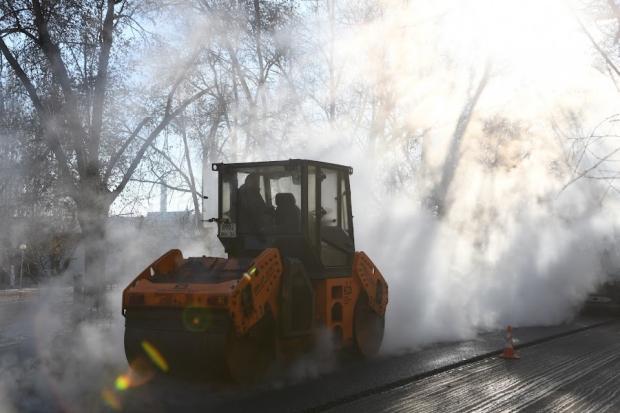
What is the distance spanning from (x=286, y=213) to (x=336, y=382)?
7.38ft

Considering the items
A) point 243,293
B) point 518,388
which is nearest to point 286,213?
point 243,293

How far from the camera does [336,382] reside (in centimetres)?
824

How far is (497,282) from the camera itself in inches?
662

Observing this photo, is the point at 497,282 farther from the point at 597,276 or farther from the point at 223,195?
the point at 223,195

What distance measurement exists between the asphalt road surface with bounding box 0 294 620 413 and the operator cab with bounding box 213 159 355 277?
4.70 ft

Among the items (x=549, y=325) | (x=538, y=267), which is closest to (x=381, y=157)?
(x=538, y=267)

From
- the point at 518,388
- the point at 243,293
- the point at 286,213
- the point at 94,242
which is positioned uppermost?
the point at 286,213

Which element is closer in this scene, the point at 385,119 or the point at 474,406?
the point at 474,406

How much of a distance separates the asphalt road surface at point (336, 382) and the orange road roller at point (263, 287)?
38 cm

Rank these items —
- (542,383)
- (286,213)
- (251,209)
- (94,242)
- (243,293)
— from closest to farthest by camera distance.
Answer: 1. (243,293)
2. (542,383)
3. (286,213)
4. (251,209)
5. (94,242)

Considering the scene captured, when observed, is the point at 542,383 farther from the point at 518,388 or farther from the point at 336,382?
the point at 336,382

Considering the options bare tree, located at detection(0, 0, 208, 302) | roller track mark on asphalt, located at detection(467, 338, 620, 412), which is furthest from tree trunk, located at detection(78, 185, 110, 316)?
roller track mark on asphalt, located at detection(467, 338, 620, 412)

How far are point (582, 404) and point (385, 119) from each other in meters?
16.6

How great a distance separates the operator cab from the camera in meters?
8.98
